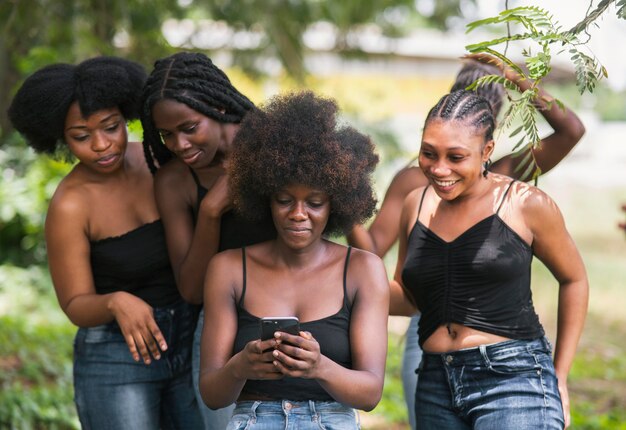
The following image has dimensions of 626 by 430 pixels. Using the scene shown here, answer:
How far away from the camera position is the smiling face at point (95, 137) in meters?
3.39

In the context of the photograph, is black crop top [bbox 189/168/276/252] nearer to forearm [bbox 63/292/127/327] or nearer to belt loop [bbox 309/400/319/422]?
forearm [bbox 63/292/127/327]

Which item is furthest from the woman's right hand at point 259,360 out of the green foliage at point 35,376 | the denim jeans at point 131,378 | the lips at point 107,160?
the green foliage at point 35,376

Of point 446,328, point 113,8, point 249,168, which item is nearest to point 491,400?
point 446,328

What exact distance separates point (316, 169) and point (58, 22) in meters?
5.02

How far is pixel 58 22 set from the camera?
7180 millimetres

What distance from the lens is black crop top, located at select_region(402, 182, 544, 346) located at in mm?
2982

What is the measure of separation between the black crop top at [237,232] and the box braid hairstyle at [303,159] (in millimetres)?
143

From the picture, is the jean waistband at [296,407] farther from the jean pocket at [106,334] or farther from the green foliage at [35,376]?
the green foliage at [35,376]

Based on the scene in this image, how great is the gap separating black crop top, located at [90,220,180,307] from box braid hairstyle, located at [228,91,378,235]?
547 millimetres

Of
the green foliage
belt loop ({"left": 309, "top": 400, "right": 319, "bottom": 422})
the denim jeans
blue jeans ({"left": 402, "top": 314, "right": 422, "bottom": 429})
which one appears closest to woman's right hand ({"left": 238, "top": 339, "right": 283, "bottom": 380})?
belt loop ({"left": 309, "top": 400, "right": 319, "bottom": 422})

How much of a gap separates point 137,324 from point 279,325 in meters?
0.91

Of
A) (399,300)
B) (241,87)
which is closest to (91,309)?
(399,300)

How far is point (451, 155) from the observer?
2.98 meters

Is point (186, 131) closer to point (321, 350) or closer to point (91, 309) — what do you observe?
point (91, 309)
